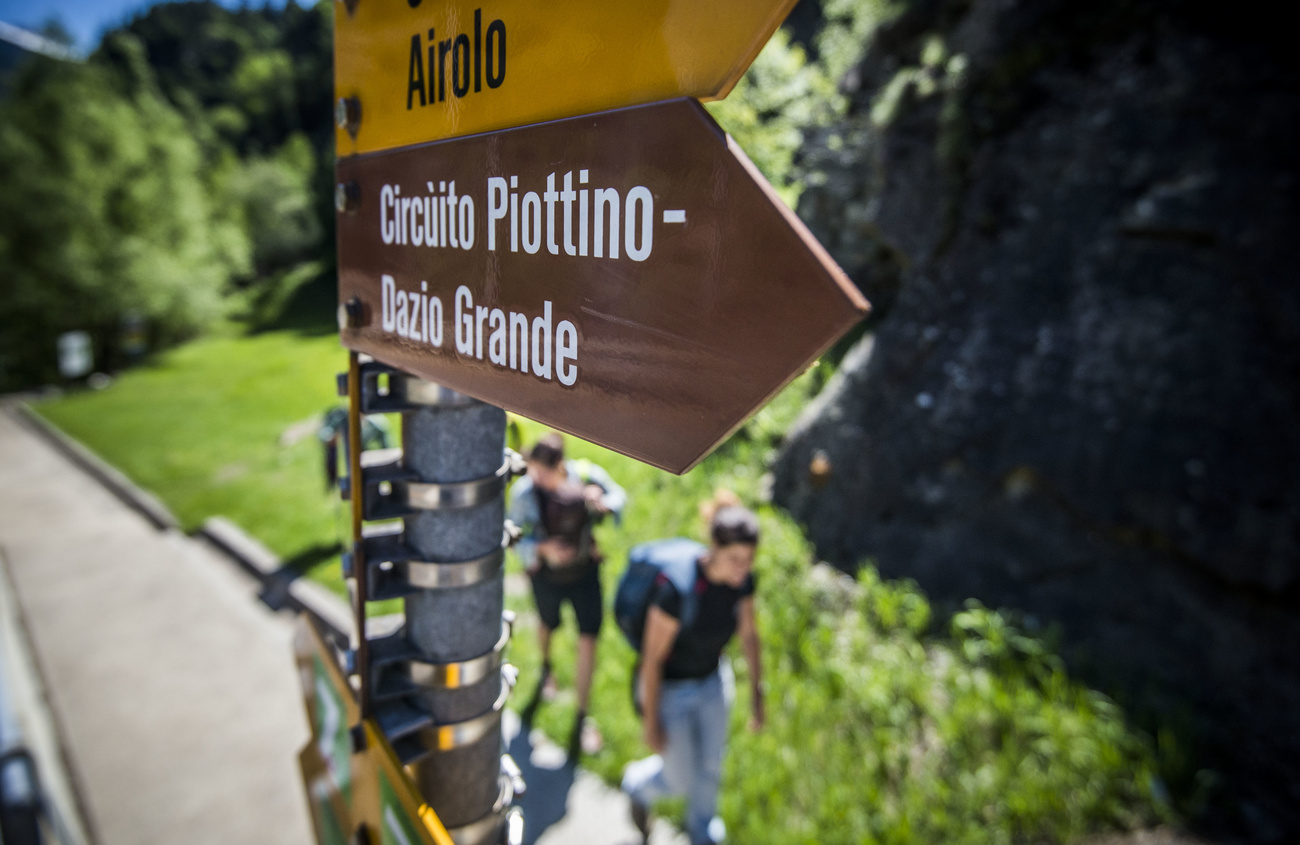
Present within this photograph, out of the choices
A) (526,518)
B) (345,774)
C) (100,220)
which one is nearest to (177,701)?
(526,518)

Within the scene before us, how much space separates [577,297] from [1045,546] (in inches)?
192

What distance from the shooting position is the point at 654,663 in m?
3.00

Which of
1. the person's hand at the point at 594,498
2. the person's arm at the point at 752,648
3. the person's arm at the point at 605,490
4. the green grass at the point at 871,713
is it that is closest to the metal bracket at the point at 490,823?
the green grass at the point at 871,713

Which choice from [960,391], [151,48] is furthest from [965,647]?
[151,48]

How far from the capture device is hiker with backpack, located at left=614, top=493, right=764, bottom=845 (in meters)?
2.97

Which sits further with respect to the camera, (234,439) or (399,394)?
(234,439)

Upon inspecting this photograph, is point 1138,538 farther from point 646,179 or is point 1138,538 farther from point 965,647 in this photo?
point 646,179

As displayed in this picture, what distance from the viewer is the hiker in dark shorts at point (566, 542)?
12.6 ft

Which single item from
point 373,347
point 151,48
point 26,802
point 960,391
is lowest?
point 26,802

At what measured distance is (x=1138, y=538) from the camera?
15.1 ft

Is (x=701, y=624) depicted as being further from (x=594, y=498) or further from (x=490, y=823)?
(x=490, y=823)

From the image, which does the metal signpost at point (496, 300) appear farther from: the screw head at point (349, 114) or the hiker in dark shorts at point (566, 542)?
the hiker in dark shorts at point (566, 542)

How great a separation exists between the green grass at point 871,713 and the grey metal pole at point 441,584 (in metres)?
0.33

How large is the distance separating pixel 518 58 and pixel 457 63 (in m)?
0.20
